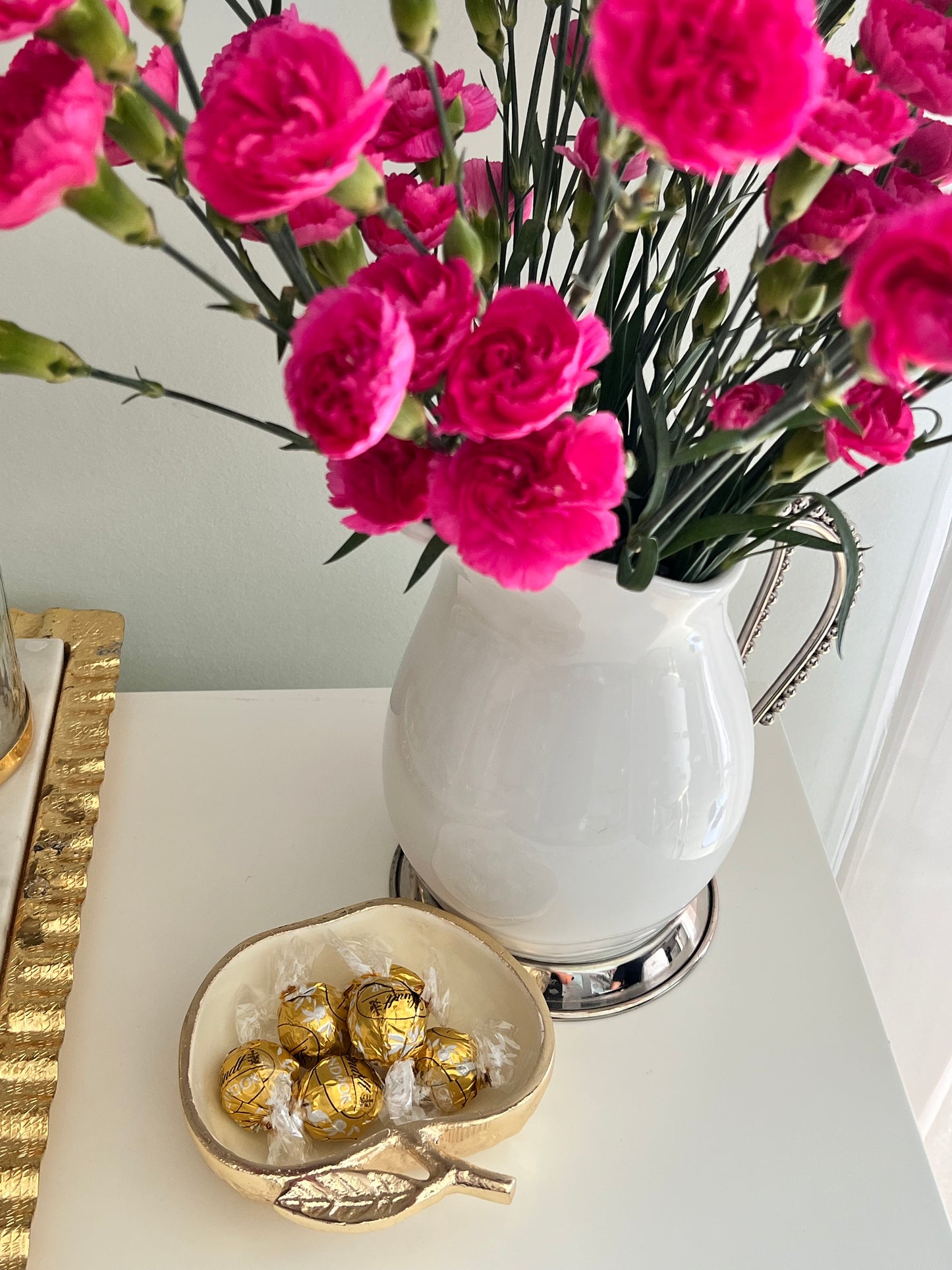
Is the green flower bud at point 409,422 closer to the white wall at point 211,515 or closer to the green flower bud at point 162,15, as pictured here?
the green flower bud at point 162,15

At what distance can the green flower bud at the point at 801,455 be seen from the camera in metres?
0.36

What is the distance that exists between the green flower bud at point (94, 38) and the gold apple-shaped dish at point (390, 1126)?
0.40 metres

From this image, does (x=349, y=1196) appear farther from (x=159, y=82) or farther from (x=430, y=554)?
(x=159, y=82)

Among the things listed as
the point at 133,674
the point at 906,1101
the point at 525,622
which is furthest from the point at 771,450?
the point at 133,674

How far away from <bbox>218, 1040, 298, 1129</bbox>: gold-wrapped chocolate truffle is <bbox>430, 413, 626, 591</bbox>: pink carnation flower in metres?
0.31

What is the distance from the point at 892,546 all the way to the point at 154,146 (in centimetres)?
67

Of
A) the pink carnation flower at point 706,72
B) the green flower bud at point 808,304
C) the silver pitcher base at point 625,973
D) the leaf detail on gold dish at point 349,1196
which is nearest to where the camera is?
the pink carnation flower at point 706,72

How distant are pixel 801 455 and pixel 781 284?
0.22 ft

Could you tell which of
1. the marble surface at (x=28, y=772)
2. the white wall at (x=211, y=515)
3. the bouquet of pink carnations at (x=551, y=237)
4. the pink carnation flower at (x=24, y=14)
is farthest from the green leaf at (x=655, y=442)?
the marble surface at (x=28, y=772)

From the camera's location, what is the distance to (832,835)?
99 cm

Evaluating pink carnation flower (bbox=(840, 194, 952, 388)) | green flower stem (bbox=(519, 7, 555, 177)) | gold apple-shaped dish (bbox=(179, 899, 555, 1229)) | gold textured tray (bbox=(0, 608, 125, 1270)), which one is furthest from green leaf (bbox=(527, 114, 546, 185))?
gold textured tray (bbox=(0, 608, 125, 1270))

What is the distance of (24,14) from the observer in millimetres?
224

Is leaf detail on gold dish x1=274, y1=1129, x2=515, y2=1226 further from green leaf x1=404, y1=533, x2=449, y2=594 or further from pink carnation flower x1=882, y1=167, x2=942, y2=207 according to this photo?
pink carnation flower x1=882, y1=167, x2=942, y2=207

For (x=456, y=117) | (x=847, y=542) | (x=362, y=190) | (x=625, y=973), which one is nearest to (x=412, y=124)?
(x=456, y=117)
